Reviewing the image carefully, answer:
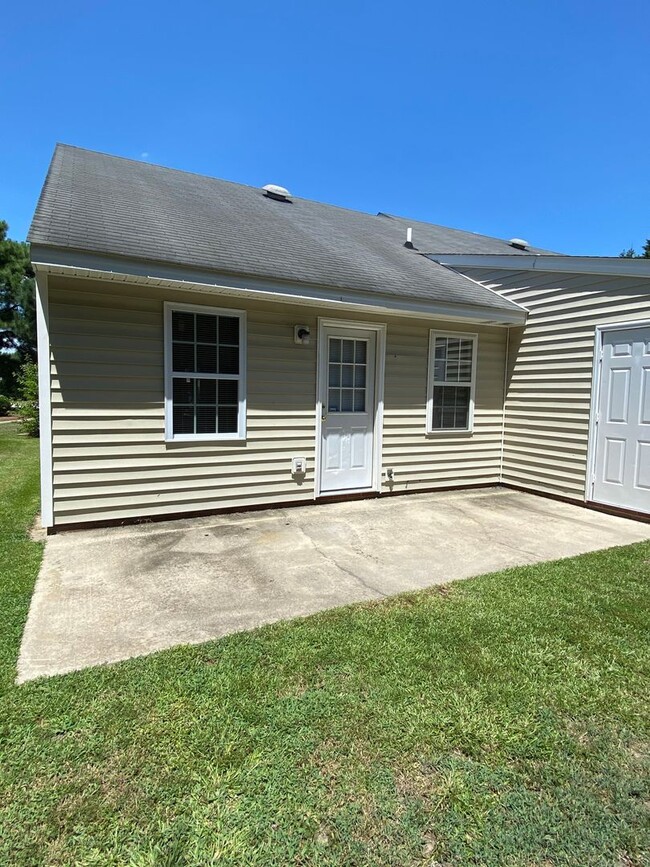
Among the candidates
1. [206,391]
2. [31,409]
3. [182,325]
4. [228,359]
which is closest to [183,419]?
[206,391]

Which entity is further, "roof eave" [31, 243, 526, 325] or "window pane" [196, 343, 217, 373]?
"window pane" [196, 343, 217, 373]

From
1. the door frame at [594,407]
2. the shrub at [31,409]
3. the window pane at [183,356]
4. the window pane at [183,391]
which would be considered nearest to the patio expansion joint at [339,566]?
the window pane at [183,391]

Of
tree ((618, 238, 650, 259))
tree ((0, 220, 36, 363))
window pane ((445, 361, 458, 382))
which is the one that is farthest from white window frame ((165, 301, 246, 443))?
tree ((618, 238, 650, 259))

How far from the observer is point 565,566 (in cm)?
404

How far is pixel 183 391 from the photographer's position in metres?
5.18

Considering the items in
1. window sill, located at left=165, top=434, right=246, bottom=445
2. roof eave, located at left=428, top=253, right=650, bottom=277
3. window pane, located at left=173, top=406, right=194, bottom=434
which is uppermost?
roof eave, located at left=428, top=253, right=650, bottom=277

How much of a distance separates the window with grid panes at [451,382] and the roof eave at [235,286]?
1.54 feet

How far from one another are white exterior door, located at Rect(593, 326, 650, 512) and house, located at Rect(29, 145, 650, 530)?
2 cm

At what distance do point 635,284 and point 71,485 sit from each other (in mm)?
6844

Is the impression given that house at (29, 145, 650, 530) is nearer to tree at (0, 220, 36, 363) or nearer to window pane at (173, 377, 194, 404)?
window pane at (173, 377, 194, 404)

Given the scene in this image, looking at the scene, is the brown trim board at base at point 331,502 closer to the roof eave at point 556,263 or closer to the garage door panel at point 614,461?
the garage door panel at point 614,461

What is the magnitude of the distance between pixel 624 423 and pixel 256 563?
4.88m

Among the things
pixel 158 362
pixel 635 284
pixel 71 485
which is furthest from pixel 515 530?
pixel 71 485

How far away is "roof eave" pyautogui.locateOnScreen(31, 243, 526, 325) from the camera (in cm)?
412
